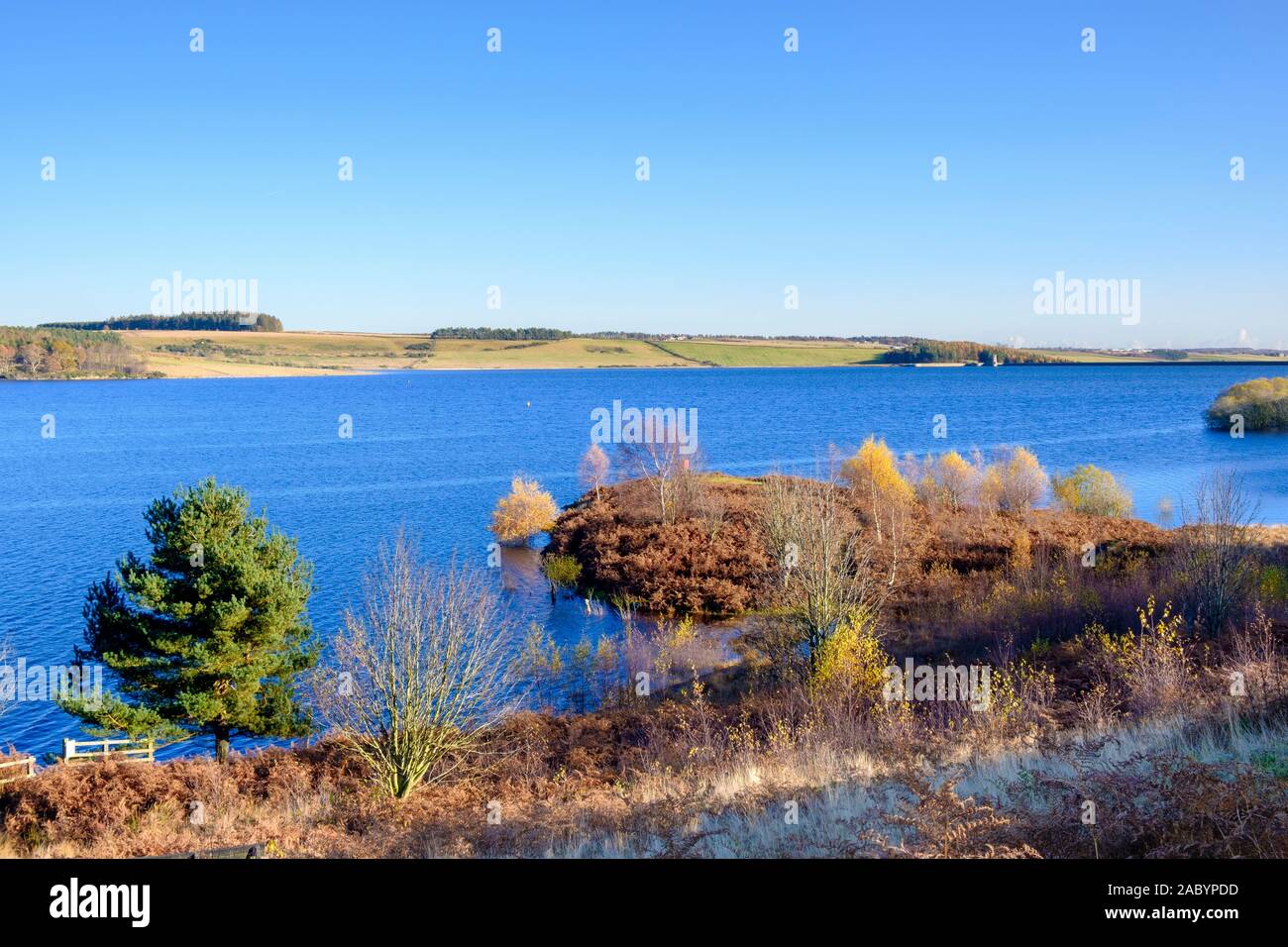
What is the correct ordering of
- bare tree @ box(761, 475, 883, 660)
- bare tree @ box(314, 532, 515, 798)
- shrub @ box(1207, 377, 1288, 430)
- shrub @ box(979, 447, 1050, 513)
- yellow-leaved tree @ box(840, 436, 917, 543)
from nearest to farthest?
bare tree @ box(314, 532, 515, 798) < bare tree @ box(761, 475, 883, 660) < yellow-leaved tree @ box(840, 436, 917, 543) < shrub @ box(979, 447, 1050, 513) < shrub @ box(1207, 377, 1288, 430)

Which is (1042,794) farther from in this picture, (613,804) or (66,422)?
(66,422)

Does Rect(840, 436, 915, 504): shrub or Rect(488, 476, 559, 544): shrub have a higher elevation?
Rect(840, 436, 915, 504): shrub

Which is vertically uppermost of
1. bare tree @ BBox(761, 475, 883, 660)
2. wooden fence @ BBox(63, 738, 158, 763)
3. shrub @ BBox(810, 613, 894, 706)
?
bare tree @ BBox(761, 475, 883, 660)

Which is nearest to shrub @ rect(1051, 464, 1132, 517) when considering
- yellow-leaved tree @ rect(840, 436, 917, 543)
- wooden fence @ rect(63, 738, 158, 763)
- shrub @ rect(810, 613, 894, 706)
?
yellow-leaved tree @ rect(840, 436, 917, 543)

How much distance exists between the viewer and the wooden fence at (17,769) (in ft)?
69.1

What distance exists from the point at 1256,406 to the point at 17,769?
120m

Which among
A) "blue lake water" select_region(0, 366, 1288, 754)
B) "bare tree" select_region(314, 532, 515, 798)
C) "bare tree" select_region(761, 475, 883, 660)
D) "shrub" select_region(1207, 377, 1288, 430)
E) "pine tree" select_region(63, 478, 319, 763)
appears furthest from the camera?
"shrub" select_region(1207, 377, 1288, 430)

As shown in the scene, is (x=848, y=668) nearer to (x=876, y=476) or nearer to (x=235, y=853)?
(x=235, y=853)

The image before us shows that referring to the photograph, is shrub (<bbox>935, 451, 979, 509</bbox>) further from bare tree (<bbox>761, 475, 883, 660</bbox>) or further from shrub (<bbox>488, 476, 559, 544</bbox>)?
shrub (<bbox>488, 476, 559, 544</bbox>)

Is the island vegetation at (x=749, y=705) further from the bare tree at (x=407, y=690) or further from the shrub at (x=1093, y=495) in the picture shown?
the shrub at (x=1093, y=495)

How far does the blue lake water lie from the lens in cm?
4178

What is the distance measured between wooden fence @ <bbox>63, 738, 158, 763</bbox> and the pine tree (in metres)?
0.93

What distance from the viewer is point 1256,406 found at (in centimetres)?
10100

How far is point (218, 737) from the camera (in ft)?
78.3
